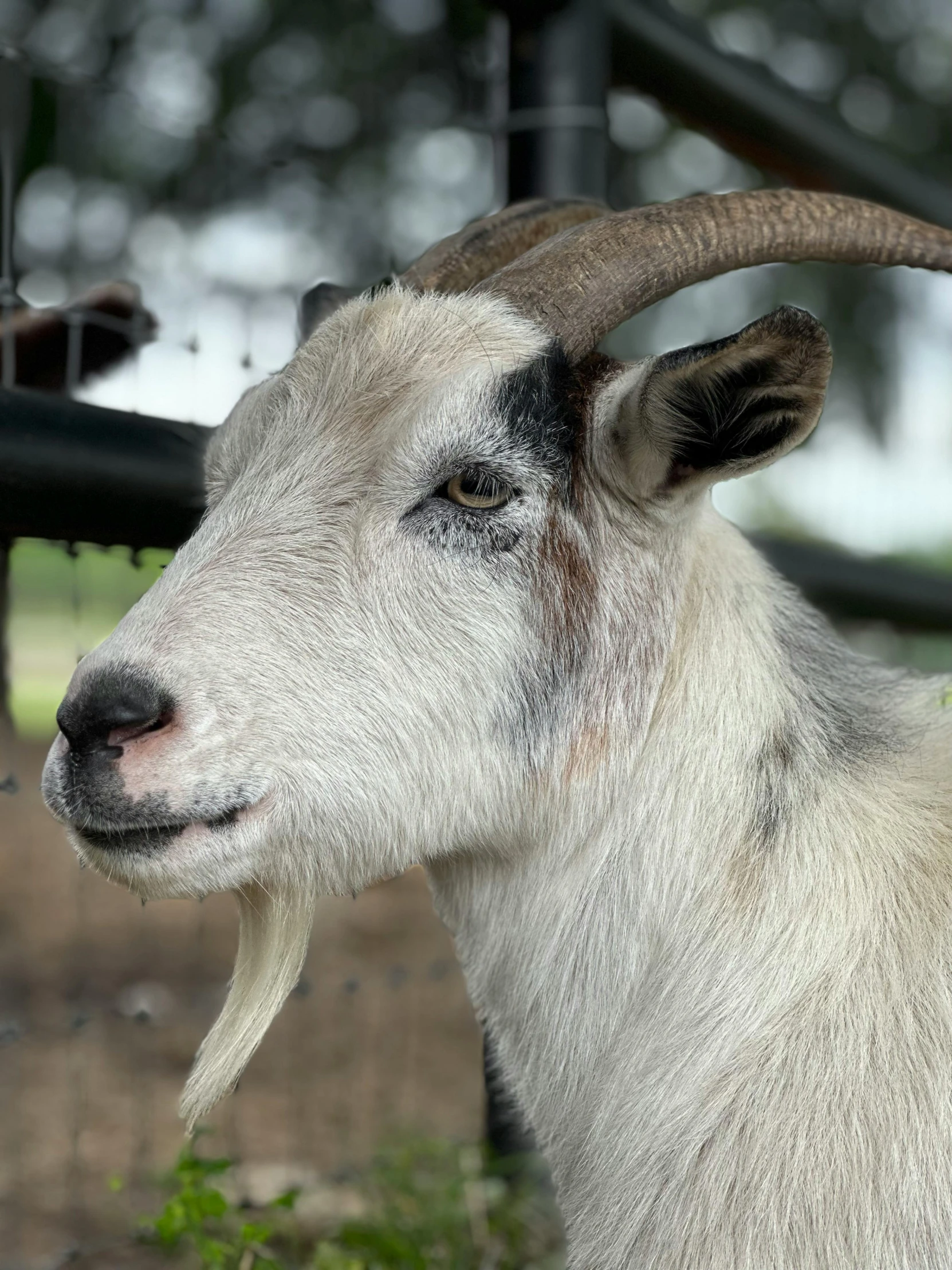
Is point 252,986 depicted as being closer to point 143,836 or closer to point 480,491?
point 143,836

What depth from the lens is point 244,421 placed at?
2.21 metres

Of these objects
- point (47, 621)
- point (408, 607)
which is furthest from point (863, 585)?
point (47, 621)

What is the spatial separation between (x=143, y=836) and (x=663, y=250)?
1.27m

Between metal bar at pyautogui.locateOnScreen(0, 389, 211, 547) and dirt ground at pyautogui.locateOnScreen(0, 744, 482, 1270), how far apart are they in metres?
0.96

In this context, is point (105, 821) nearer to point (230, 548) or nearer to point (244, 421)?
point (230, 548)

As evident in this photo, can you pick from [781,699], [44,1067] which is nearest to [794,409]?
[781,699]

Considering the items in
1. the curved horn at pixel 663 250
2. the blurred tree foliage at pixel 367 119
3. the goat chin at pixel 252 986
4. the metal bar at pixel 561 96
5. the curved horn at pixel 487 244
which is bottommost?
the goat chin at pixel 252 986

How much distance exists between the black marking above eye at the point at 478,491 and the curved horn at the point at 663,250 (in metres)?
0.27

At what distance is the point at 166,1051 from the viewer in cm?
512

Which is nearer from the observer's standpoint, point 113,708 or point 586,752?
point 113,708

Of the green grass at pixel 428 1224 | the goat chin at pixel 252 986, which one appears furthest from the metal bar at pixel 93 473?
the green grass at pixel 428 1224

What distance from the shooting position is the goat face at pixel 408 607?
1757 mm

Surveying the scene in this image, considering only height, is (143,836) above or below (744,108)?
below

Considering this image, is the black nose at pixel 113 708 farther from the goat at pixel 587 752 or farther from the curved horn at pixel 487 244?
the curved horn at pixel 487 244
